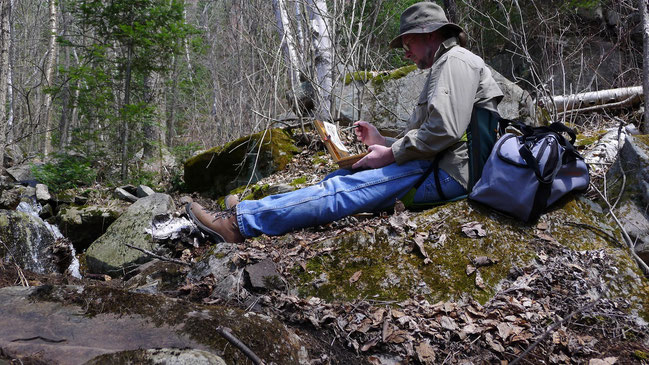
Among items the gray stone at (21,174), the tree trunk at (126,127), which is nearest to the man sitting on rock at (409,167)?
the tree trunk at (126,127)

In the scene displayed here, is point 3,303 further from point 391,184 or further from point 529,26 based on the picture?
point 529,26

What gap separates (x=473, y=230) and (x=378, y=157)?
34.3 inches

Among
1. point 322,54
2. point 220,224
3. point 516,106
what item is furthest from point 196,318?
point 516,106

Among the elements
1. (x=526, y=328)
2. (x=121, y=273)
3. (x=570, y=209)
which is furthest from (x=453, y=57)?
(x=121, y=273)

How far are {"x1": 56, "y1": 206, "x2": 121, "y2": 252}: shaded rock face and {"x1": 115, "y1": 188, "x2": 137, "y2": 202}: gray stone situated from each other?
1182mm

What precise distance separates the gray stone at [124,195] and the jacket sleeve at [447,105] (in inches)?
235

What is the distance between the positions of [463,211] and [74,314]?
2.46m

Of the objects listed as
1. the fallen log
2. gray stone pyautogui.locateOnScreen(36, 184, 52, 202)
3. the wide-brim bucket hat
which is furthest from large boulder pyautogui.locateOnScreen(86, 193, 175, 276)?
the fallen log

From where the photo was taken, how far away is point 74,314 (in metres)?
2.20

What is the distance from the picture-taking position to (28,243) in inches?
210

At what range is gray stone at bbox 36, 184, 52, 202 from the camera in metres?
7.32

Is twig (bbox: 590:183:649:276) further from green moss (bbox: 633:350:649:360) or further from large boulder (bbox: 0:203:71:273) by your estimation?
large boulder (bbox: 0:203:71:273)

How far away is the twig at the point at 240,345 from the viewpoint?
6.53 feet

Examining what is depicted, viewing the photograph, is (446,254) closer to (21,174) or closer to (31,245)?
(31,245)
